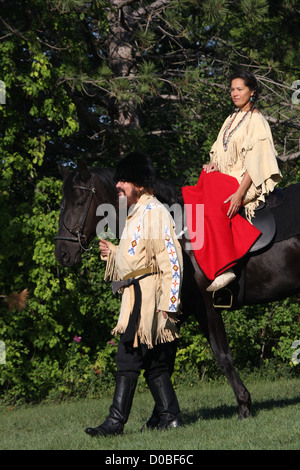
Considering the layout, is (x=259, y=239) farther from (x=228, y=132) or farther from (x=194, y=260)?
(x=228, y=132)

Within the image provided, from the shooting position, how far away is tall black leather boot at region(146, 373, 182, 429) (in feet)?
17.0

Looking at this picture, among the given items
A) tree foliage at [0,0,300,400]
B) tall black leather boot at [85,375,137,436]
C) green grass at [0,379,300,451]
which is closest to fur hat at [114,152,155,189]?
tall black leather boot at [85,375,137,436]

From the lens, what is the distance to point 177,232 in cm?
572

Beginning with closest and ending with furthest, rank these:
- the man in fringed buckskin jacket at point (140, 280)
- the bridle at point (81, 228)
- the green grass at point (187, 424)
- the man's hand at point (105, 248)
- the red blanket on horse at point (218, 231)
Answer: the green grass at point (187, 424), the man in fringed buckskin jacket at point (140, 280), the man's hand at point (105, 248), the red blanket on horse at point (218, 231), the bridle at point (81, 228)

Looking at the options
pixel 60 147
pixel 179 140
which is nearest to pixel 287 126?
pixel 179 140

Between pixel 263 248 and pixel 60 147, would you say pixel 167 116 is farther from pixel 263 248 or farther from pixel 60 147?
pixel 263 248

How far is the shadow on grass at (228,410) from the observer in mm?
6195

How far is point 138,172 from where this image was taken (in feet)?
16.9

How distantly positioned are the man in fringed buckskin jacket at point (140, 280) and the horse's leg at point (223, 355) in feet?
2.50

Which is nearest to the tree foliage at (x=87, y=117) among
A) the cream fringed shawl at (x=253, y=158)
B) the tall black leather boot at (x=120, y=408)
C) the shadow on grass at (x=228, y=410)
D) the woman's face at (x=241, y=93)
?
the shadow on grass at (x=228, y=410)

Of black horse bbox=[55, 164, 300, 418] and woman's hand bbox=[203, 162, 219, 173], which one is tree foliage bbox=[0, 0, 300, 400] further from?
woman's hand bbox=[203, 162, 219, 173]

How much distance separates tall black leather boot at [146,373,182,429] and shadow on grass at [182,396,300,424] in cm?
70

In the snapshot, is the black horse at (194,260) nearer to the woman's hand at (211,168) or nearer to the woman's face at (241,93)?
the woman's hand at (211,168)

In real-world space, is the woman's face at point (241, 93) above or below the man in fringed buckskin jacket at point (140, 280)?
above
